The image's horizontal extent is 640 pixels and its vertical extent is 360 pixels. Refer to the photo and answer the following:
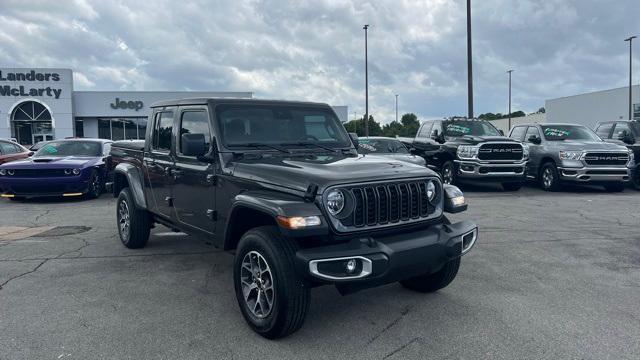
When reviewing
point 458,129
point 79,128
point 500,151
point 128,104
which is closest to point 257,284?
point 500,151

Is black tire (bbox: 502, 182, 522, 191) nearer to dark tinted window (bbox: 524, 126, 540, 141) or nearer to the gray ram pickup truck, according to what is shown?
the gray ram pickup truck

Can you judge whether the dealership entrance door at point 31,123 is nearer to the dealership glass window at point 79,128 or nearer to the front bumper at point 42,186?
the dealership glass window at point 79,128

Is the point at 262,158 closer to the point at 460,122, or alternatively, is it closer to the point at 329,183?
the point at 329,183

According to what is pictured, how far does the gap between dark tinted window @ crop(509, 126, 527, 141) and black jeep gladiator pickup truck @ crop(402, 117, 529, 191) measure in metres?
1.10

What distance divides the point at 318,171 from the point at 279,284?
91cm

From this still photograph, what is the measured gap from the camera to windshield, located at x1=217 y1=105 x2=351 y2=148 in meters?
4.78

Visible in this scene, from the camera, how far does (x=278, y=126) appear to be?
5.02m

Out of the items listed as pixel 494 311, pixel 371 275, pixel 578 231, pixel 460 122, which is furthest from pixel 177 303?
pixel 460 122

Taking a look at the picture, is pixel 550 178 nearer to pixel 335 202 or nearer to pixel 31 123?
pixel 335 202

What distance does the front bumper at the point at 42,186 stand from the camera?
36.2 ft

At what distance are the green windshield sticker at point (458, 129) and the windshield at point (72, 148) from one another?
941 centimetres

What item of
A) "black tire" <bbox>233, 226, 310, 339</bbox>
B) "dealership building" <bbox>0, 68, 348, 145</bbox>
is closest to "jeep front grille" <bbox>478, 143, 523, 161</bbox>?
"black tire" <bbox>233, 226, 310, 339</bbox>

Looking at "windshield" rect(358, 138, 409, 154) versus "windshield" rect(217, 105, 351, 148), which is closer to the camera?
"windshield" rect(217, 105, 351, 148)

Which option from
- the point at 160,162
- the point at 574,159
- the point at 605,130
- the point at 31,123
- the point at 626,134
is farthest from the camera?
the point at 31,123
